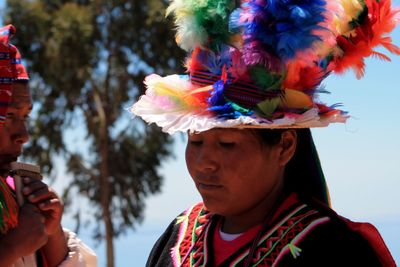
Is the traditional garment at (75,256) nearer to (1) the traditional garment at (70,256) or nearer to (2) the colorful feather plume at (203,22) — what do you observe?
(1) the traditional garment at (70,256)

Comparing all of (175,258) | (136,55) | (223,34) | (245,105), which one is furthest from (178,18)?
(136,55)

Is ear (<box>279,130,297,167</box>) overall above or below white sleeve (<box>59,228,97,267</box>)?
above

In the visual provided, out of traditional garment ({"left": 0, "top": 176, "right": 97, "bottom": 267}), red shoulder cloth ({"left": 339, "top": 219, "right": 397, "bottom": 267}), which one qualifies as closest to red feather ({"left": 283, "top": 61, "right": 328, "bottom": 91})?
red shoulder cloth ({"left": 339, "top": 219, "right": 397, "bottom": 267})

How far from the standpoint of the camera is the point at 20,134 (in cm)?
295

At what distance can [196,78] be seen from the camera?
2.83 meters

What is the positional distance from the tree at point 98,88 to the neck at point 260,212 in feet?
41.7

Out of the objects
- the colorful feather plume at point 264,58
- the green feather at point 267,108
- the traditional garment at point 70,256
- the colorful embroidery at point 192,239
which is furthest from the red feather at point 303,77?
the traditional garment at point 70,256

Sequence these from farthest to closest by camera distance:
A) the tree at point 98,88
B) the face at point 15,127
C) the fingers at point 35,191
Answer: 1. the tree at point 98,88
2. the face at point 15,127
3. the fingers at point 35,191

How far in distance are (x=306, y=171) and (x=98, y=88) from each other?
13783 millimetres

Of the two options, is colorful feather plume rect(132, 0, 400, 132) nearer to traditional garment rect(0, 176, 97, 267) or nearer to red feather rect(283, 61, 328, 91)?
red feather rect(283, 61, 328, 91)

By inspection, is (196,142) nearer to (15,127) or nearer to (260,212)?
(260,212)

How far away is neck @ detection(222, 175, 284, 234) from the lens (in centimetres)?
283

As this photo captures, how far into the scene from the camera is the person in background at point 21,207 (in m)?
2.69

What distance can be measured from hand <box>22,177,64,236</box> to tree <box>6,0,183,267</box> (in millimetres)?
12600
